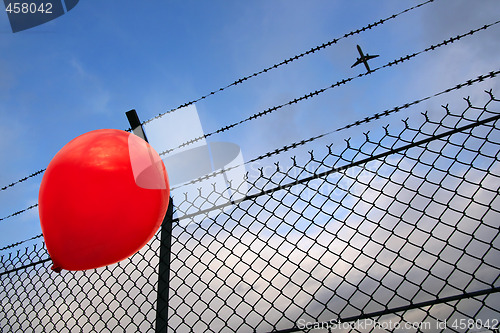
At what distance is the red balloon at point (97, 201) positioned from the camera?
1.52 meters

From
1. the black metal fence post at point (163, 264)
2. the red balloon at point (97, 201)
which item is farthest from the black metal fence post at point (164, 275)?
the red balloon at point (97, 201)

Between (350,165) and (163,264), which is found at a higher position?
(350,165)

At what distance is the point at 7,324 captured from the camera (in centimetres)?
270

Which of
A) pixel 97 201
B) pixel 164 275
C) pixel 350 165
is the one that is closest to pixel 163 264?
pixel 164 275

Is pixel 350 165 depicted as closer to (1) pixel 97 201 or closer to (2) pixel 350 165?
(2) pixel 350 165

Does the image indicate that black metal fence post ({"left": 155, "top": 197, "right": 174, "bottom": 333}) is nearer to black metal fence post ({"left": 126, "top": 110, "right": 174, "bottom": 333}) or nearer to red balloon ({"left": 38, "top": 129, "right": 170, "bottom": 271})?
black metal fence post ({"left": 126, "top": 110, "right": 174, "bottom": 333})

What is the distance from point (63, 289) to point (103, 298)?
43cm

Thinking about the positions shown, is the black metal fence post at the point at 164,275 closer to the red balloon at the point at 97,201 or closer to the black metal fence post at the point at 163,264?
the black metal fence post at the point at 163,264

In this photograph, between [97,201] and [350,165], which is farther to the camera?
[350,165]

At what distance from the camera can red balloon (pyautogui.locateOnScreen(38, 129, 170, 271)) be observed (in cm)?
152

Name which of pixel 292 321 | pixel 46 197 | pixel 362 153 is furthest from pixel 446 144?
pixel 46 197

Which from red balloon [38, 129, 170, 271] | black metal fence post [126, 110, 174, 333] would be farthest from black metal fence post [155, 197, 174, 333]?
red balloon [38, 129, 170, 271]

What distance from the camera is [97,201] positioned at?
1517 millimetres

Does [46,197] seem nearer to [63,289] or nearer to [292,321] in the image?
[63,289]
